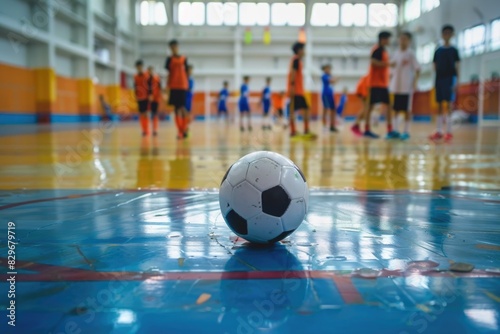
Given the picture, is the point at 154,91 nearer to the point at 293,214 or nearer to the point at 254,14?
the point at 293,214

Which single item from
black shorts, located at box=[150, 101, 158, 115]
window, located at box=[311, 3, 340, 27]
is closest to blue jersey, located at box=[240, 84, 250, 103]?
black shorts, located at box=[150, 101, 158, 115]

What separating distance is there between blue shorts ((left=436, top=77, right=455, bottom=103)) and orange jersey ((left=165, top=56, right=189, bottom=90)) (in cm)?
510

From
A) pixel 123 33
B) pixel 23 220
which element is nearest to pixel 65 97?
pixel 123 33

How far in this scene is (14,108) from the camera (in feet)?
62.8

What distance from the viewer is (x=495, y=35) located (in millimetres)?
21469

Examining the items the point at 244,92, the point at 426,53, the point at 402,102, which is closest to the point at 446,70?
the point at 402,102

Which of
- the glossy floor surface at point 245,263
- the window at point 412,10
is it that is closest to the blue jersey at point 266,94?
the glossy floor surface at point 245,263

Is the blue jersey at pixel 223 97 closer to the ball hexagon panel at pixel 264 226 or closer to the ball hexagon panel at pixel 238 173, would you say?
the ball hexagon panel at pixel 238 173

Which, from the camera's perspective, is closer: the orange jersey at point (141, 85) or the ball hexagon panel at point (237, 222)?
the ball hexagon panel at point (237, 222)

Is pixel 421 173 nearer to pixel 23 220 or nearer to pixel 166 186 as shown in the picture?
pixel 166 186

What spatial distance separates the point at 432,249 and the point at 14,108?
20.5 meters

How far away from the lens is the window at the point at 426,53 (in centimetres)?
2818

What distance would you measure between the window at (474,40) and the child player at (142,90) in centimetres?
1875

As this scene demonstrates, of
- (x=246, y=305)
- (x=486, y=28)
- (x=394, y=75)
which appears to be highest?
(x=486, y=28)
